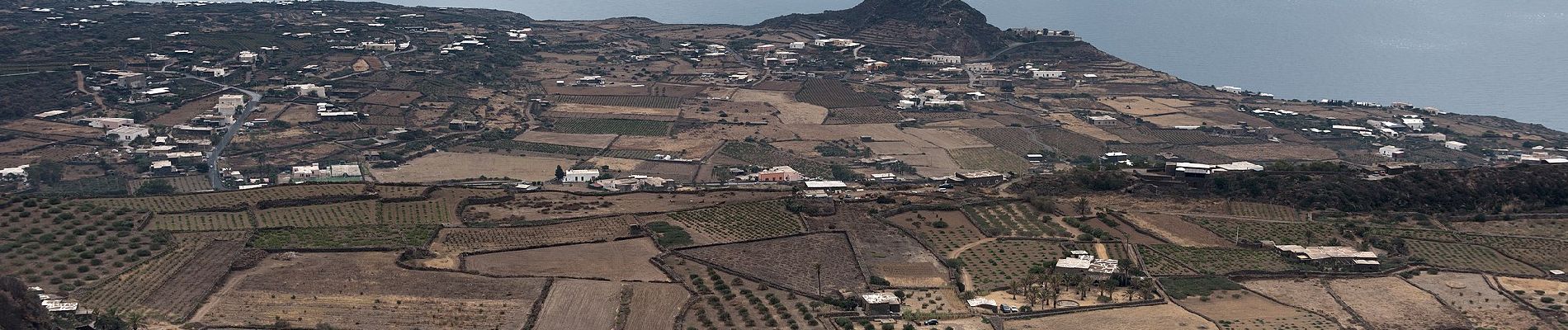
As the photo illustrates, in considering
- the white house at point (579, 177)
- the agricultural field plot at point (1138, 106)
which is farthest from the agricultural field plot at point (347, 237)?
the agricultural field plot at point (1138, 106)

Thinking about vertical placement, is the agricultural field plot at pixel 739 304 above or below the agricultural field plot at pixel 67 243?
above

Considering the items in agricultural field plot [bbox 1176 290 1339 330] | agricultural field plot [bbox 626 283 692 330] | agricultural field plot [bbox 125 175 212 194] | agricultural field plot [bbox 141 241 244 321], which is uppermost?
agricultural field plot [bbox 1176 290 1339 330]

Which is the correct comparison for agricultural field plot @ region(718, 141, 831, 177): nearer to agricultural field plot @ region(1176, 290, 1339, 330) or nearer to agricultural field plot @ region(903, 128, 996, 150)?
agricultural field plot @ region(903, 128, 996, 150)

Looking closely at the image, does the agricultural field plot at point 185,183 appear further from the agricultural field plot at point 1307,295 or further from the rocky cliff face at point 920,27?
the rocky cliff face at point 920,27

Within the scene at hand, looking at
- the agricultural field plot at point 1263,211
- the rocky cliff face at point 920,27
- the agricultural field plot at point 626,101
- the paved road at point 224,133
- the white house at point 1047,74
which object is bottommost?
the paved road at point 224,133

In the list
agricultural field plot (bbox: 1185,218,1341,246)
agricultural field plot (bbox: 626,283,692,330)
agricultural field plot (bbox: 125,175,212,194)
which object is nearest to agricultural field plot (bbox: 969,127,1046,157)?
agricultural field plot (bbox: 1185,218,1341,246)

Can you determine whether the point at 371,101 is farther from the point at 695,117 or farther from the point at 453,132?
the point at 695,117
